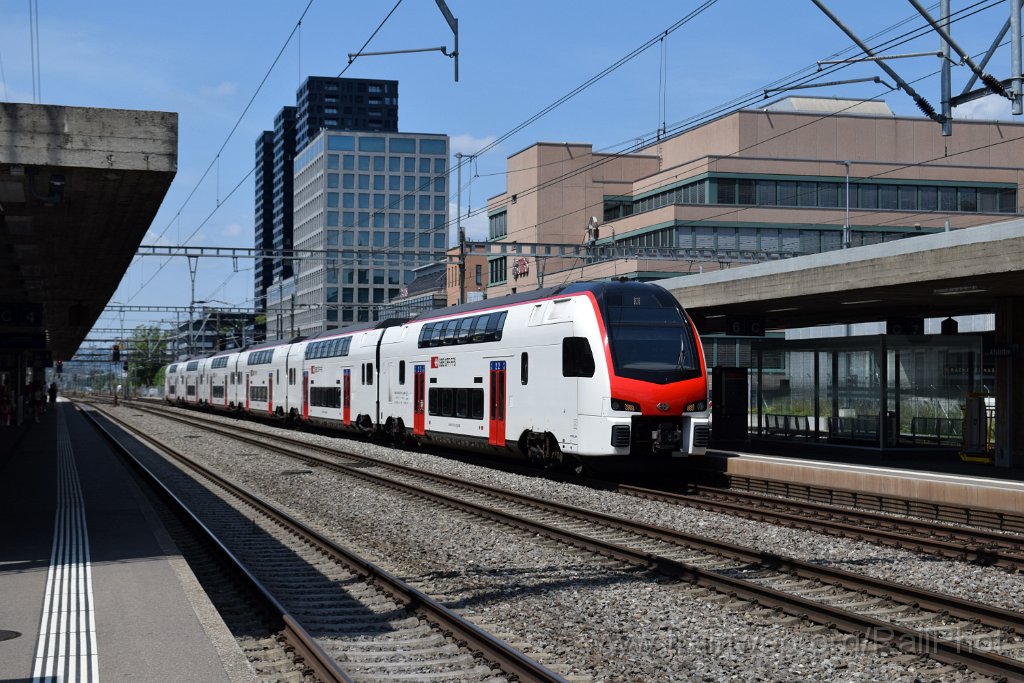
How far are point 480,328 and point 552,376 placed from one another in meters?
3.92

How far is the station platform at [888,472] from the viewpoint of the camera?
1603 cm

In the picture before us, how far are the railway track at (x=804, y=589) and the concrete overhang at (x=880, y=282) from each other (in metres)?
7.37

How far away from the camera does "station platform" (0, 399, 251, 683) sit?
7297 mm

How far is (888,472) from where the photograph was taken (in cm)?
1861

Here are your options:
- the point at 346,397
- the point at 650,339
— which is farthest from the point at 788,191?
the point at 650,339

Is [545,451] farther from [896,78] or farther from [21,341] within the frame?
[21,341]

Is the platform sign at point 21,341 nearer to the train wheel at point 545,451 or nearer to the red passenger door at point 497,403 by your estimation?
the red passenger door at point 497,403

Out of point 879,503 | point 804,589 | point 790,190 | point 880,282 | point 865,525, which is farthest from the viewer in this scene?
point 790,190

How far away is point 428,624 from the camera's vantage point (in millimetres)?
9500

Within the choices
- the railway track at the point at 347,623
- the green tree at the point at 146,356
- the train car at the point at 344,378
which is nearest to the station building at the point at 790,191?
the train car at the point at 344,378

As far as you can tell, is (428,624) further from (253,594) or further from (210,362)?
(210,362)

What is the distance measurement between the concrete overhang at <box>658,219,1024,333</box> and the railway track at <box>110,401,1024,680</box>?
737 centimetres

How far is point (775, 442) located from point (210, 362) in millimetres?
42851

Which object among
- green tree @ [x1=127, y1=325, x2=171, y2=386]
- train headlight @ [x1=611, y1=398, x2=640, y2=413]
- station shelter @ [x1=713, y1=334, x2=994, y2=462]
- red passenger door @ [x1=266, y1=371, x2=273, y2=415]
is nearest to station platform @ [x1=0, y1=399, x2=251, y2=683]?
train headlight @ [x1=611, y1=398, x2=640, y2=413]
